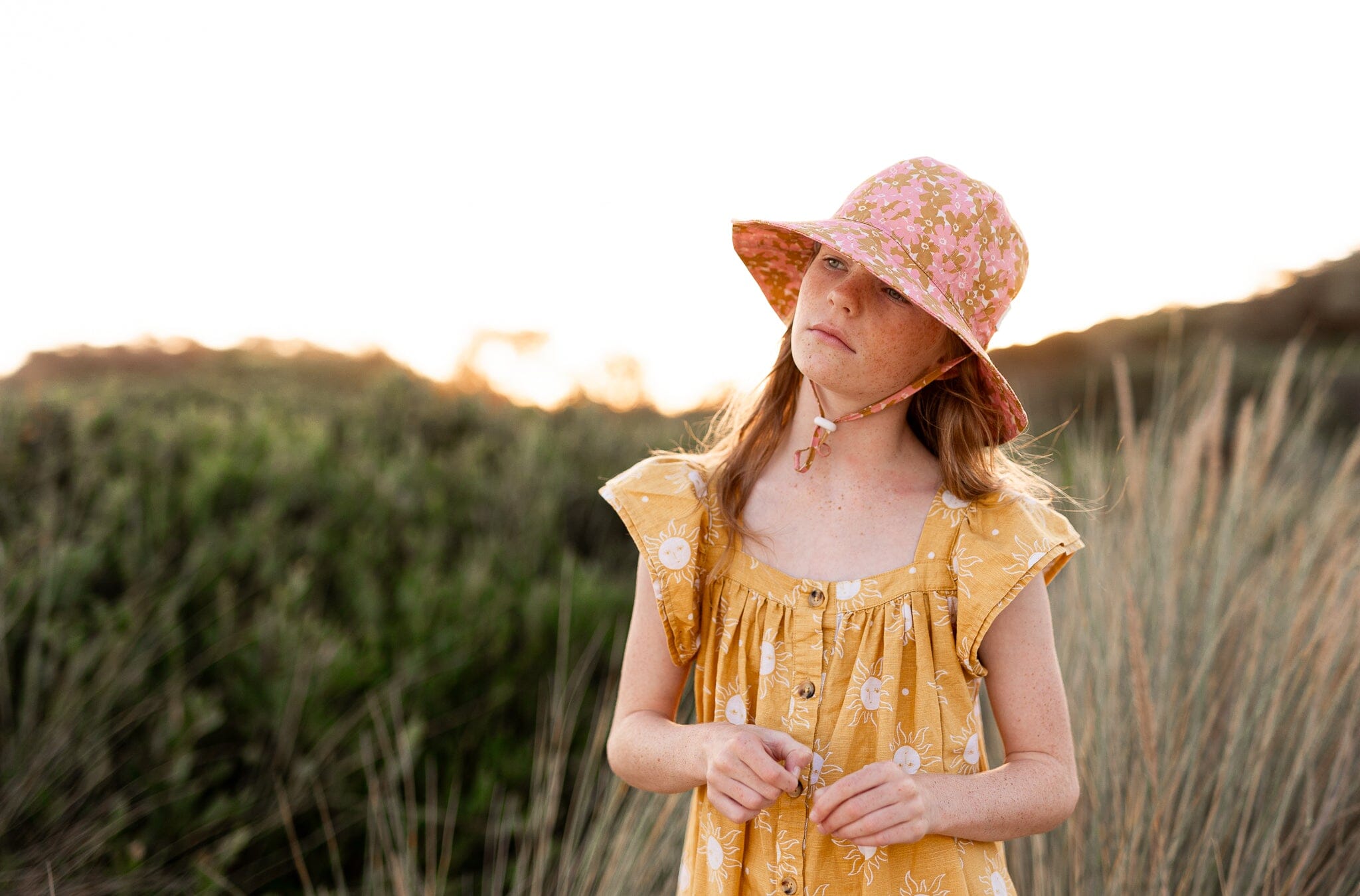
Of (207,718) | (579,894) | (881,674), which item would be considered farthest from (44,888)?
(881,674)

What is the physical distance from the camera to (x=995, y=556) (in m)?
1.52

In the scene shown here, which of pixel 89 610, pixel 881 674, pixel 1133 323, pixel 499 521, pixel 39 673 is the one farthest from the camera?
pixel 1133 323

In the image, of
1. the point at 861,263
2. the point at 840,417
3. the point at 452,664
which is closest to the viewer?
the point at 861,263

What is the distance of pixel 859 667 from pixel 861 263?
0.62 meters

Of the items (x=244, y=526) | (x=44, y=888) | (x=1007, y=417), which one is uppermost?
(x=1007, y=417)

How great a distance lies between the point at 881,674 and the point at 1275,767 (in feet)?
5.06

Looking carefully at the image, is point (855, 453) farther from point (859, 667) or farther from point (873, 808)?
point (873, 808)

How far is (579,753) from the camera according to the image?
157 inches

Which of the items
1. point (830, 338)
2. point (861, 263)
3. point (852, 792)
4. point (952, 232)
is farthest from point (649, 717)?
point (952, 232)

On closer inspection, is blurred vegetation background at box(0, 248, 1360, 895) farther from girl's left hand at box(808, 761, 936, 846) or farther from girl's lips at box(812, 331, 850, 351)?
girl's left hand at box(808, 761, 936, 846)

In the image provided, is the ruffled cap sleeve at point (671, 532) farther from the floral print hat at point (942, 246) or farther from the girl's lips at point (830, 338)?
the girl's lips at point (830, 338)

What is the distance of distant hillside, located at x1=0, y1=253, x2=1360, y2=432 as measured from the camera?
11.0 m

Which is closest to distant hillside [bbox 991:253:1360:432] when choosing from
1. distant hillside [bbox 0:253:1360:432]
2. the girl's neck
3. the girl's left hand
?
distant hillside [bbox 0:253:1360:432]

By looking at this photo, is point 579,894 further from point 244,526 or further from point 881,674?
point 244,526
